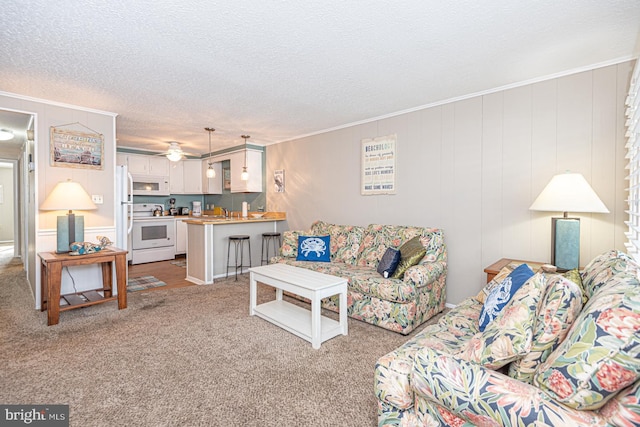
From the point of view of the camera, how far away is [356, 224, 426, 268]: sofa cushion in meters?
3.63

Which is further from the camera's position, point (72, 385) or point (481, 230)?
point (481, 230)

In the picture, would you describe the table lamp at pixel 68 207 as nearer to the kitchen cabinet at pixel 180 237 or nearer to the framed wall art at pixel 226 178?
the kitchen cabinet at pixel 180 237

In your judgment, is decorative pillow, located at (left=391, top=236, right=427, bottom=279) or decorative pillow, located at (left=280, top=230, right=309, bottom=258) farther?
decorative pillow, located at (left=280, top=230, right=309, bottom=258)

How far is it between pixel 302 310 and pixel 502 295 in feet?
6.61

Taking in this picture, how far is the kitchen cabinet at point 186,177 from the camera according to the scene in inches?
277

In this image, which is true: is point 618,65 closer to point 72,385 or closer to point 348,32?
point 348,32

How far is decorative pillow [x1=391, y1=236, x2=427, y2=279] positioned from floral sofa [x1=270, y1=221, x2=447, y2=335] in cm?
6

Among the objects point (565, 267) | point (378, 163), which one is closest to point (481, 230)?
point (565, 267)

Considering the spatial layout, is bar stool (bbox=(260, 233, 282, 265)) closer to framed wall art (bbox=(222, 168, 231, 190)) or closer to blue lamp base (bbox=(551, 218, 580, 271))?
framed wall art (bbox=(222, 168, 231, 190))

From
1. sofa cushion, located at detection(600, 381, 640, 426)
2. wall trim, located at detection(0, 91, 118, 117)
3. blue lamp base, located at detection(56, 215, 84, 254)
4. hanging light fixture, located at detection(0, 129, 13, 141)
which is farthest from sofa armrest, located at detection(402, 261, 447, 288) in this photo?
hanging light fixture, located at detection(0, 129, 13, 141)

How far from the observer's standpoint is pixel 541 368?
1138 mm

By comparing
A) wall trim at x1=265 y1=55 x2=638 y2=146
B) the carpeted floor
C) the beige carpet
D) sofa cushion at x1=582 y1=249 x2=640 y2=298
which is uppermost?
wall trim at x1=265 y1=55 x2=638 y2=146

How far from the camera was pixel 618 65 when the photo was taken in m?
2.52

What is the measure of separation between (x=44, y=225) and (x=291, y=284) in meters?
2.99
